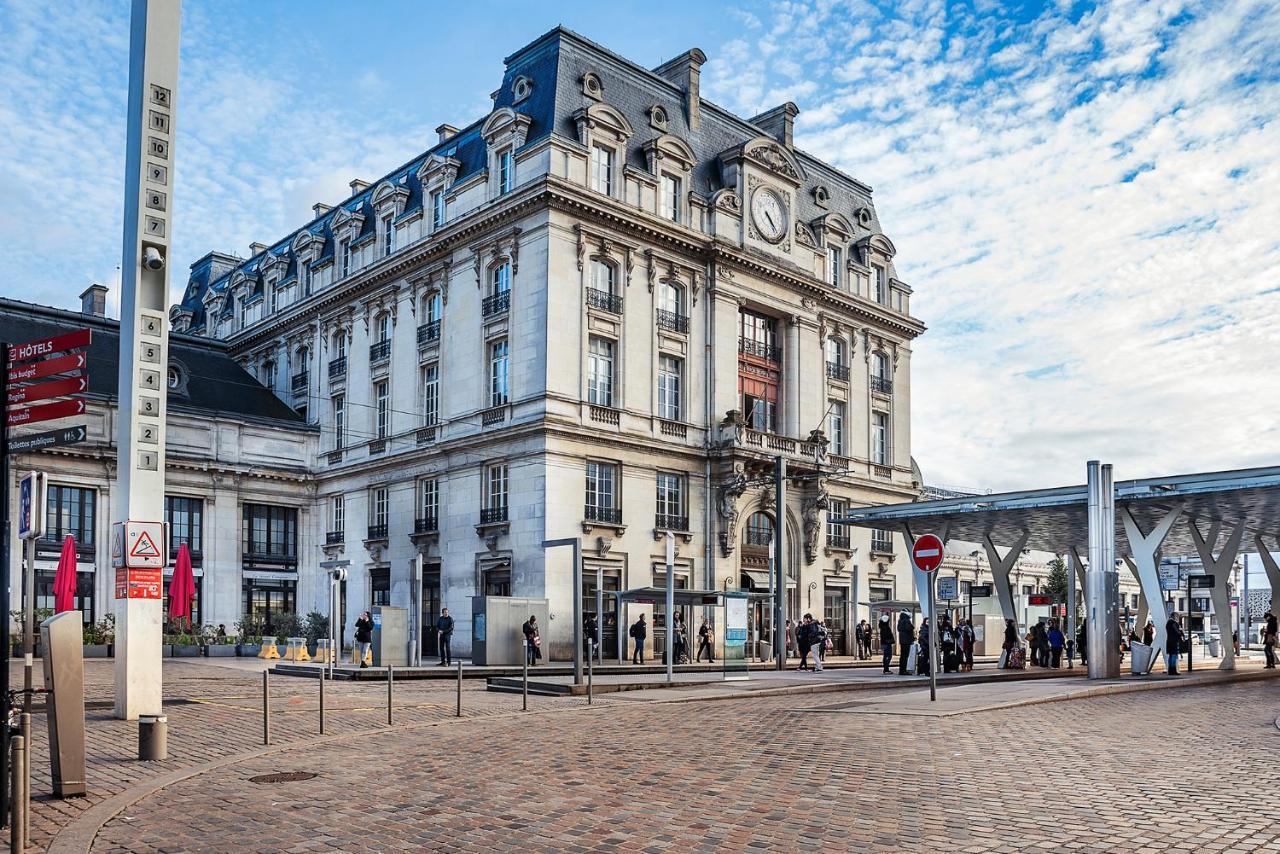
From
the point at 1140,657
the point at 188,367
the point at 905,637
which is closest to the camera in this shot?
the point at 905,637

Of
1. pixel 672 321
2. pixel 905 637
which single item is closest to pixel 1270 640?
pixel 905 637

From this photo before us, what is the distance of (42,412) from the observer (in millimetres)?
11695

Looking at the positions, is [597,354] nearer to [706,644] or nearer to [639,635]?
[639,635]

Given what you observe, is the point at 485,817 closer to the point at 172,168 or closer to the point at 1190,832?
→ the point at 1190,832

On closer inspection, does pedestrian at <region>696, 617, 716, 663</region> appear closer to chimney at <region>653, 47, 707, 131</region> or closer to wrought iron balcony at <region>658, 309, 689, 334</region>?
wrought iron balcony at <region>658, 309, 689, 334</region>

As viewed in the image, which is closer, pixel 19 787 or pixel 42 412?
pixel 19 787

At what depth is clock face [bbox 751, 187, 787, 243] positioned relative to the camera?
50.8m

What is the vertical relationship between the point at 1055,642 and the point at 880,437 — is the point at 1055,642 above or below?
below

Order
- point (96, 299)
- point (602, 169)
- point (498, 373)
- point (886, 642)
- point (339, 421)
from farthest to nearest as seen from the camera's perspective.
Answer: point (96, 299) < point (339, 421) < point (602, 169) < point (498, 373) < point (886, 642)

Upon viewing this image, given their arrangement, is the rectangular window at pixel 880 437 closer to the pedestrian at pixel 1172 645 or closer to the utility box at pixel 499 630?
the pedestrian at pixel 1172 645

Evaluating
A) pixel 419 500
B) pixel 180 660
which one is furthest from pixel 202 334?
pixel 180 660

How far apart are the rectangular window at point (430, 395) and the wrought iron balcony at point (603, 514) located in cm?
807

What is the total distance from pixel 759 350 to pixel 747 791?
134 feet

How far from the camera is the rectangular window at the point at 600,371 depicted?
44188mm
